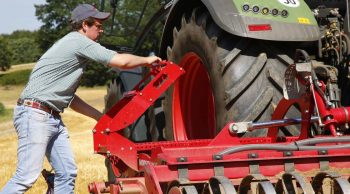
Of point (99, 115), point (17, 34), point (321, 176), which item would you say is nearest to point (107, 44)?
point (99, 115)

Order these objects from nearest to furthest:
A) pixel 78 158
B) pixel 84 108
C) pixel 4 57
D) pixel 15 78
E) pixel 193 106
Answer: pixel 84 108, pixel 193 106, pixel 78 158, pixel 15 78, pixel 4 57

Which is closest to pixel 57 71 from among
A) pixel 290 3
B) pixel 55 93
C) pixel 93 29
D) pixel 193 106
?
pixel 55 93

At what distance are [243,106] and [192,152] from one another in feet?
2.24

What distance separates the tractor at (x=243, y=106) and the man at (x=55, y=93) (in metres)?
0.28

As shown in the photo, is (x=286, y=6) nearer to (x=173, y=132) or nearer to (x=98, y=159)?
(x=173, y=132)

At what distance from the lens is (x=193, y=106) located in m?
5.08

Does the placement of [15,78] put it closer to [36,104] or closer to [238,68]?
[36,104]

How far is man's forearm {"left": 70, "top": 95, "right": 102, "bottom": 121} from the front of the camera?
4586 mm

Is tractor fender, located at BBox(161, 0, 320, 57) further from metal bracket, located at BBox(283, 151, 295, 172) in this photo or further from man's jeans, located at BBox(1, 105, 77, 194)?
man's jeans, located at BBox(1, 105, 77, 194)

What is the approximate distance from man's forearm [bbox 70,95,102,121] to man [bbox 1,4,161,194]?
1.14 ft

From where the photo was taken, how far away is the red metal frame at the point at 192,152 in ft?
10.2

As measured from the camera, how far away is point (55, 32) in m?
46.0

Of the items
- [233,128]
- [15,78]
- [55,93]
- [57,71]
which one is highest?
[57,71]

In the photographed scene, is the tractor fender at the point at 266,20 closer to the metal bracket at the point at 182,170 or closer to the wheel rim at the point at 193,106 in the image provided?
the wheel rim at the point at 193,106
